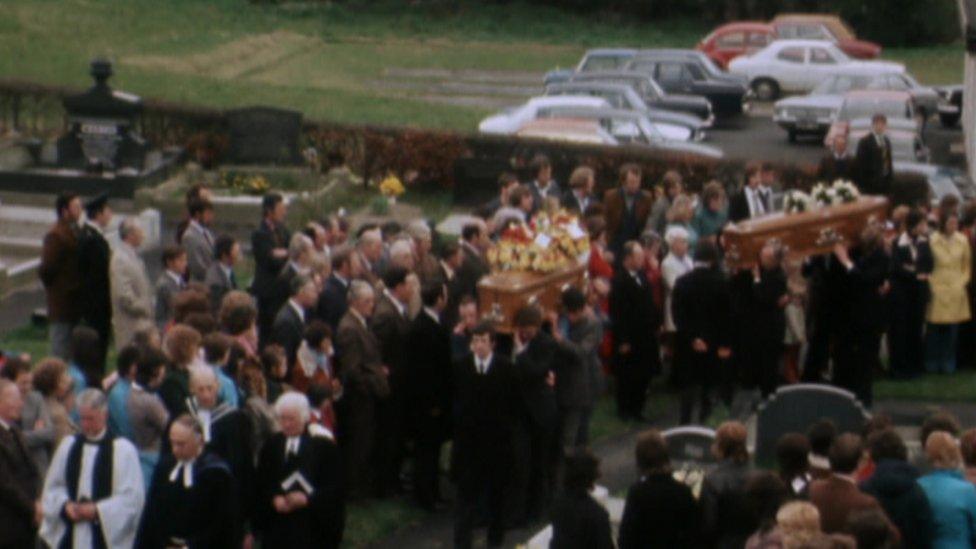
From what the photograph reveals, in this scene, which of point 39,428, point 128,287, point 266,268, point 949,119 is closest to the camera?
point 39,428

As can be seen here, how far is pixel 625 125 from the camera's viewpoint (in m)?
37.1

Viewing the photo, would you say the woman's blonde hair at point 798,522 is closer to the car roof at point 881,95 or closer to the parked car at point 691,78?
the car roof at point 881,95

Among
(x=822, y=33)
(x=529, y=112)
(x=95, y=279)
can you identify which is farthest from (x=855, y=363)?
(x=822, y=33)

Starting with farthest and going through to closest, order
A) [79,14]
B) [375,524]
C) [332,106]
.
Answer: [79,14], [332,106], [375,524]

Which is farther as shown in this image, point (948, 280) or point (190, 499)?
point (948, 280)

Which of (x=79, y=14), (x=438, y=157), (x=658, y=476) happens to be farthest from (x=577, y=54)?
(x=658, y=476)

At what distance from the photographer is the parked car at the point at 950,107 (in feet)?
149

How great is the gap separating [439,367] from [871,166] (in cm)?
896

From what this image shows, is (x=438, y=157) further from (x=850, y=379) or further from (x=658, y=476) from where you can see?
(x=658, y=476)

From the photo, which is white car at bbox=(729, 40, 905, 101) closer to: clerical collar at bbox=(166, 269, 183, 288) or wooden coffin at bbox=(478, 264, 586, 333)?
wooden coffin at bbox=(478, 264, 586, 333)

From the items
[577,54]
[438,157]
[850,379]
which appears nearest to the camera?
[850,379]

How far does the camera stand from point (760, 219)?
22344 mm

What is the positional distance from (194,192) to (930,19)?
147 feet

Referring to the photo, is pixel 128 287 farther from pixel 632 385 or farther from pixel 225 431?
pixel 225 431
